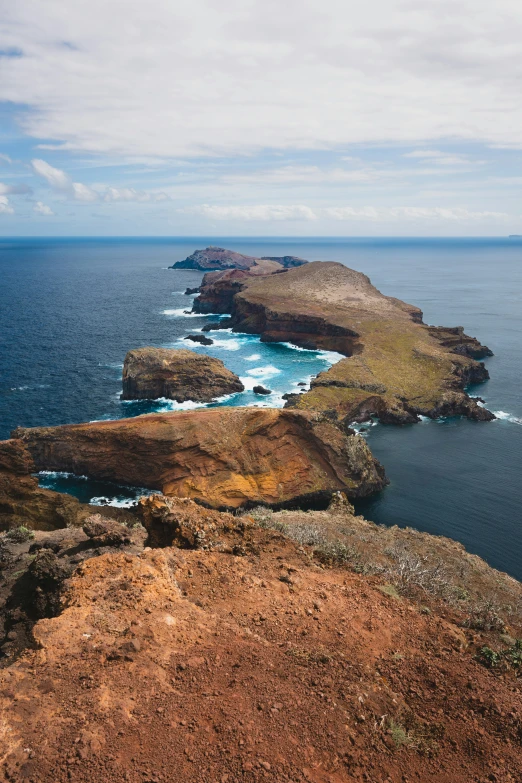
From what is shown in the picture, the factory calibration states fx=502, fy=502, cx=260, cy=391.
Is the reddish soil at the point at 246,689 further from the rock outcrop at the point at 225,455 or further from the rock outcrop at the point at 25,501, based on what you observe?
the rock outcrop at the point at 225,455

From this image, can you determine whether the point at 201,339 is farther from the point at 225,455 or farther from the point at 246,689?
the point at 246,689

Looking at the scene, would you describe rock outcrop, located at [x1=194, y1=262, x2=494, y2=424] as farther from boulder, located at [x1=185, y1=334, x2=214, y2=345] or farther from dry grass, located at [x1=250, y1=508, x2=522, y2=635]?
dry grass, located at [x1=250, y1=508, x2=522, y2=635]

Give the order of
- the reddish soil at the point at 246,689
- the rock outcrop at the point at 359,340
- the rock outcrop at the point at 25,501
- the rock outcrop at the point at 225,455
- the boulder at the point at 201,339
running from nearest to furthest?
the reddish soil at the point at 246,689 < the rock outcrop at the point at 25,501 < the rock outcrop at the point at 225,455 < the rock outcrop at the point at 359,340 < the boulder at the point at 201,339

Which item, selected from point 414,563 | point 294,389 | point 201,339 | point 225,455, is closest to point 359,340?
point 294,389

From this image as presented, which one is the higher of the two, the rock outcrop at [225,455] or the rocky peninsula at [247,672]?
the rocky peninsula at [247,672]

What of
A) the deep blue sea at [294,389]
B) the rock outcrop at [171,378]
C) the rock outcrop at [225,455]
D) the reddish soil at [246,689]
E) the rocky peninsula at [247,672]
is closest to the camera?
the reddish soil at [246,689]

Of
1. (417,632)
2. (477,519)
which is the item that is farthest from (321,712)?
(477,519)

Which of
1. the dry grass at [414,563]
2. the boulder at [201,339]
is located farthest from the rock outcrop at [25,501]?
the boulder at [201,339]
